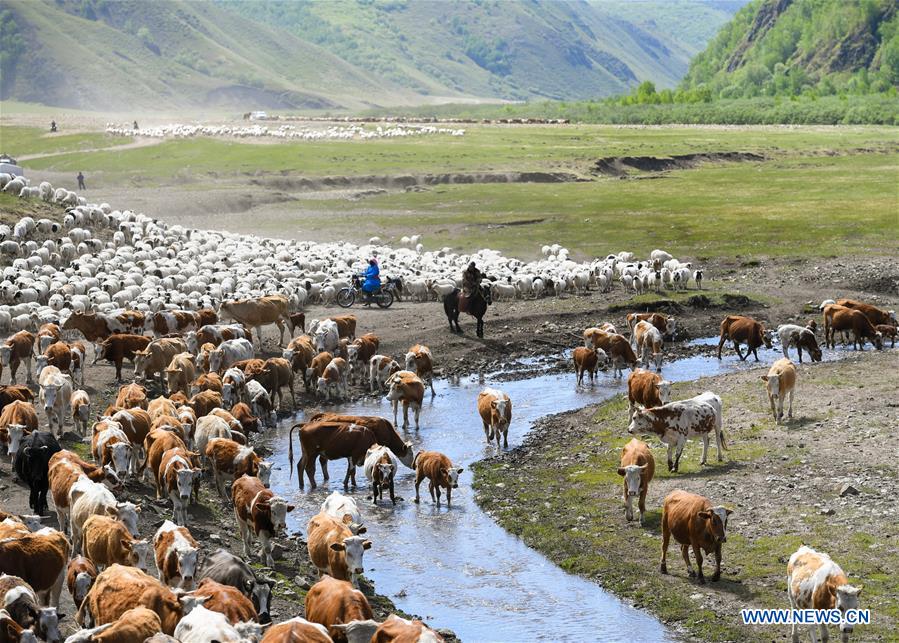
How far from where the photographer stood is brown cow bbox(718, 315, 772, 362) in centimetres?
3077

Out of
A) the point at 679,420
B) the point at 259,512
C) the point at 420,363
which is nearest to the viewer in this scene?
the point at 259,512

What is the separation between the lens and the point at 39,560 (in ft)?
45.8

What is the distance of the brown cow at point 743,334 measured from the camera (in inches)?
1211

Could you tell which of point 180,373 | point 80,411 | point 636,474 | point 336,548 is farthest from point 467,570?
point 180,373

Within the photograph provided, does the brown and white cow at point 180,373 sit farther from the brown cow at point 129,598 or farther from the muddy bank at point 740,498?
the brown cow at point 129,598

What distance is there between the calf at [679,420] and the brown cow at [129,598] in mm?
9725

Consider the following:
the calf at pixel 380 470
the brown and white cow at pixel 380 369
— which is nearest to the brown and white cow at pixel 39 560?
the calf at pixel 380 470

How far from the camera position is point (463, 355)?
3203cm

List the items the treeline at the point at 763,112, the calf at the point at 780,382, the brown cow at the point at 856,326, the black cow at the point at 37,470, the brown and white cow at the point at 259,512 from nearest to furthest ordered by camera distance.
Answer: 1. the brown and white cow at the point at 259,512
2. the black cow at the point at 37,470
3. the calf at the point at 780,382
4. the brown cow at the point at 856,326
5. the treeline at the point at 763,112

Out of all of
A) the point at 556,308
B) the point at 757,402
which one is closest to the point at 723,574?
the point at 757,402

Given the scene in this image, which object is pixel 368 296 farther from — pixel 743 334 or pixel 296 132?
pixel 296 132

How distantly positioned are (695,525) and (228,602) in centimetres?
641

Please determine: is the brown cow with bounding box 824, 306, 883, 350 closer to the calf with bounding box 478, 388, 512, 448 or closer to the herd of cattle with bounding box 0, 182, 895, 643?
the herd of cattle with bounding box 0, 182, 895, 643

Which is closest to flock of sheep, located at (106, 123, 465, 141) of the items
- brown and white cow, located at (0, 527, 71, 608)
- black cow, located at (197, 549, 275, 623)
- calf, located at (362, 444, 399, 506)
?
calf, located at (362, 444, 399, 506)
